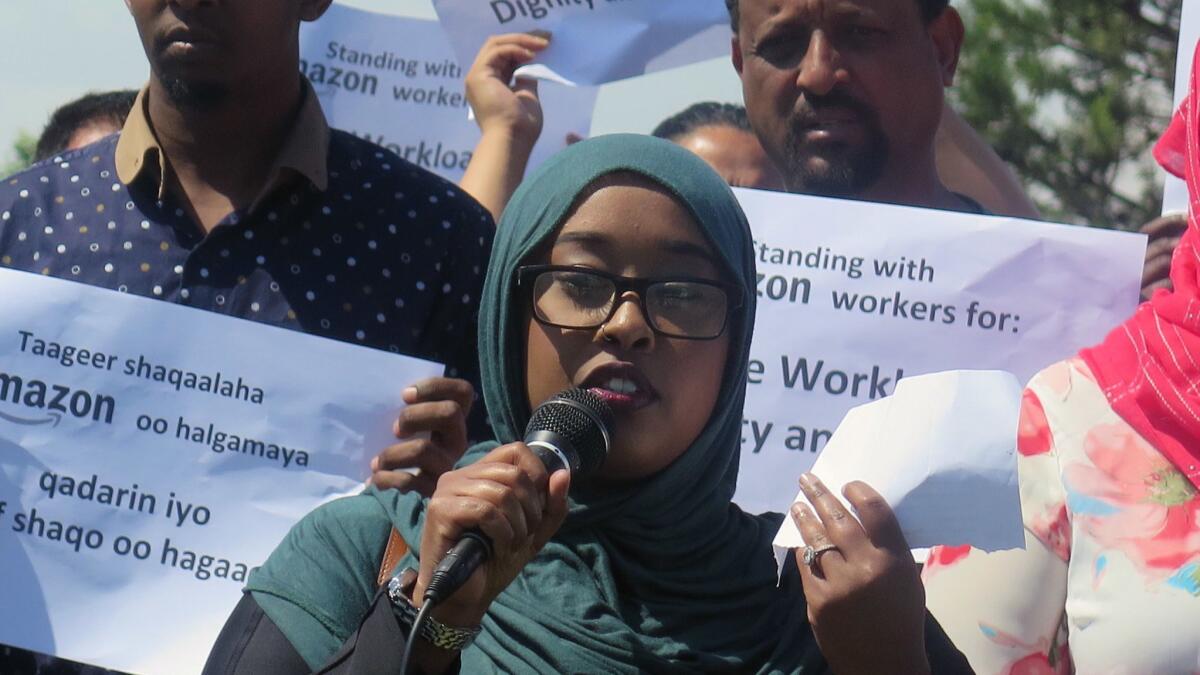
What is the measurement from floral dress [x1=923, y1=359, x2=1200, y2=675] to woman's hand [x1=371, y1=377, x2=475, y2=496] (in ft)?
2.85

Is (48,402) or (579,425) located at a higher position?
(579,425)

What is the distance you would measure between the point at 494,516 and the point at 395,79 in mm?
3050

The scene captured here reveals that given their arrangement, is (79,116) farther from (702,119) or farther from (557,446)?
(557,446)

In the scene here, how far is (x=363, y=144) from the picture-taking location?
147 inches

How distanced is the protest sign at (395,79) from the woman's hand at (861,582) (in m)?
2.75

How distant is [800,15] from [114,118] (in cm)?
226

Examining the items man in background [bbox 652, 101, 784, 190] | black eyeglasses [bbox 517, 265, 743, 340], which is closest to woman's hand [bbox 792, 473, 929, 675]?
black eyeglasses [bbox 517, 265, 743, 340]

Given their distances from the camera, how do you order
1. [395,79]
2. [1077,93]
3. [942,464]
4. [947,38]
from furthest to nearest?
[1077,93], [395,79], [947,38], [942,464]

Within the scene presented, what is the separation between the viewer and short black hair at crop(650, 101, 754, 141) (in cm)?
551

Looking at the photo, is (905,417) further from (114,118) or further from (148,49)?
(114,118)

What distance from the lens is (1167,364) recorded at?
296 centimetres

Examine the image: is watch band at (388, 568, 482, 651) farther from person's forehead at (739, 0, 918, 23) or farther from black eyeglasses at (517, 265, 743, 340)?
person's forehead at (739, 0, 918, 23)

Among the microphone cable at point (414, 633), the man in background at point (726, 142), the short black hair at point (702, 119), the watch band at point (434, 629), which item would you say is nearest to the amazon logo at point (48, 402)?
the watch band at point (434, 629)

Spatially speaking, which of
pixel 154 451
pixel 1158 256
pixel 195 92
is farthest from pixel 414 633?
pixel 1158 256
